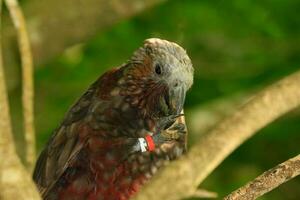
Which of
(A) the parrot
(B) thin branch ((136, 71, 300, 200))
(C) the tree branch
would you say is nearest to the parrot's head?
(A) the parrot

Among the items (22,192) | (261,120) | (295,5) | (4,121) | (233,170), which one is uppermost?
(295,5)

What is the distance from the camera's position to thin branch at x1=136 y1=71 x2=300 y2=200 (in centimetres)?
186

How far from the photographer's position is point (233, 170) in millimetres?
4543

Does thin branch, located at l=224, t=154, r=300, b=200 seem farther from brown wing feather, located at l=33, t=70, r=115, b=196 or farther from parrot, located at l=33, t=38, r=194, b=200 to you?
brown wing feather, located at l=33, t=70, r=115, b=196

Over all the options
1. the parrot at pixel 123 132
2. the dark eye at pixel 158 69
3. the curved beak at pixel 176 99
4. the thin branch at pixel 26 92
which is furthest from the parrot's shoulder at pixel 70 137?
the thin branch at pixel 26 92

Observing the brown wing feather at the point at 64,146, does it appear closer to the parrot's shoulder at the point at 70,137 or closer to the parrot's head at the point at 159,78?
the parrot's shoulder at the point at 70,137

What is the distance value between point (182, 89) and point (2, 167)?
1.21 meters

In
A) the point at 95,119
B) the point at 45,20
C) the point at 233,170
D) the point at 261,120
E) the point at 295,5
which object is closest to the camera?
the point at 261,120

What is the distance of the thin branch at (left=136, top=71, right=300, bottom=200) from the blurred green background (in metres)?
1.94

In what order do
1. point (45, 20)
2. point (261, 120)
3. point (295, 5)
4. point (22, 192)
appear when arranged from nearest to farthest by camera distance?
point (22, 192) < point (261, 120) < point (45, 20) < point (295, 5)

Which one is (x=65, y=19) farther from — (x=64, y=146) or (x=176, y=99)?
(x=176, y=99)

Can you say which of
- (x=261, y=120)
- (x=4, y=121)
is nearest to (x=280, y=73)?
(x=261, y=120)

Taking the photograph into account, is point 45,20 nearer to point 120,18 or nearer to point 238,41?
point 120,18

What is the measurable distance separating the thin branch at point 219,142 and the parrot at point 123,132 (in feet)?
1.94
